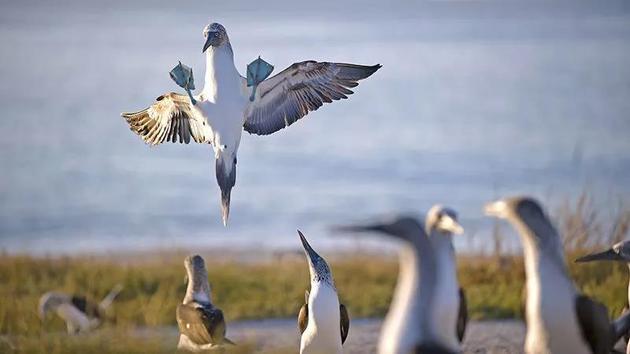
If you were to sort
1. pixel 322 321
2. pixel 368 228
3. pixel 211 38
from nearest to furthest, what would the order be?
pixel 368 228, pixel 322 321, pixel 211 38

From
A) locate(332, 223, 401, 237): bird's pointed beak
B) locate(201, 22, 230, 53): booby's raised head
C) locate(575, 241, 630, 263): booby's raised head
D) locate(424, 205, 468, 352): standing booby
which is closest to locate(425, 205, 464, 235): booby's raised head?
locate(424, 205, 468, 352): standing booby

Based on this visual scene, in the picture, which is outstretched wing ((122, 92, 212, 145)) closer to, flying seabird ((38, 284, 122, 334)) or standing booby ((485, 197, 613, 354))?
flying seabird ((38, 284, 122, 334))

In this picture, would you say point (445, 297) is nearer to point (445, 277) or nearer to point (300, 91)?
point (445, 277)

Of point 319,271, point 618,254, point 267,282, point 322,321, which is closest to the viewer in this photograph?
point 322,321

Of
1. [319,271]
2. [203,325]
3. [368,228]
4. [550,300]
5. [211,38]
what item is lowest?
[203,325]

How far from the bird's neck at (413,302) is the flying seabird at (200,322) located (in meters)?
2.77

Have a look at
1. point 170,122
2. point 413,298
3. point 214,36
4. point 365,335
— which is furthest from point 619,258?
point 170,122

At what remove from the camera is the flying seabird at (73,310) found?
11.9m

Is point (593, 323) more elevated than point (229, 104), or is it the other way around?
point (229, 104)

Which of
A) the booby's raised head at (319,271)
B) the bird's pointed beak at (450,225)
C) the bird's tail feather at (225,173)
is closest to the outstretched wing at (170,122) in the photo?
the bird's tail feather at (225,173)

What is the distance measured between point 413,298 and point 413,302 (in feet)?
0.06

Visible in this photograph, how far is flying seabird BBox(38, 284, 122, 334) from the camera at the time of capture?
39.0 ft

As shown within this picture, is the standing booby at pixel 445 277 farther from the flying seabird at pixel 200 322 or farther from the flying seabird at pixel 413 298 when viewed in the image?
the flying seabird at pixel 200 322

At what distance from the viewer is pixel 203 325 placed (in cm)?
1038
